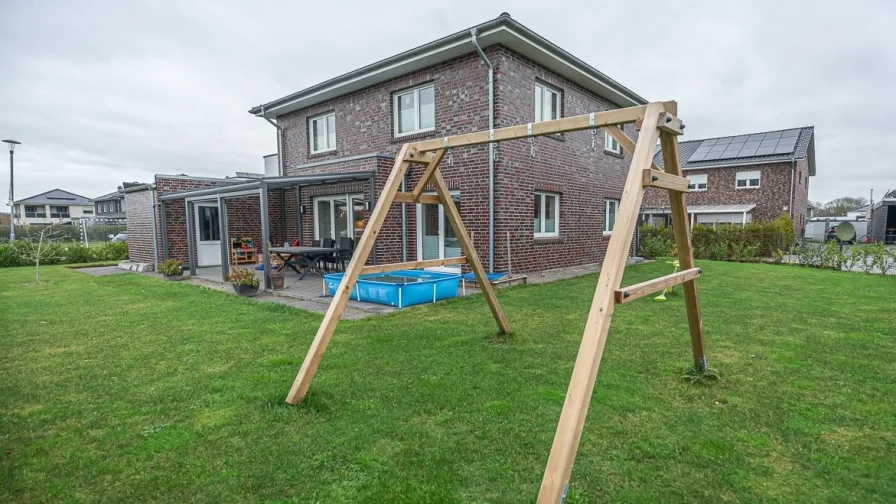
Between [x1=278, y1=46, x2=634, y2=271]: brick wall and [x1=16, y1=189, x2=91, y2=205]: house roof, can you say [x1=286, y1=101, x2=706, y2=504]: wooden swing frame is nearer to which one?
[x1=278, y1=46, x2=634, y2=271]: brick wall

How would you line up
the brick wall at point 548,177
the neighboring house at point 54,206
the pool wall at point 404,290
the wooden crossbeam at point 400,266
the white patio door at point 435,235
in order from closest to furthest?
the wooden crossbeam at point 400,266, the pool wall at point 404,290, the brick wall at point 548,177, the white patio door at point 435,235, the neighboring house at point 54,206

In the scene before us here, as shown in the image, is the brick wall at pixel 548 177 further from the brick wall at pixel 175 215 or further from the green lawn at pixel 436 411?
the brick wall at pixel 175 215

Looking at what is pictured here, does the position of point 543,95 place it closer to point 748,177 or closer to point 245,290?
point 245,290

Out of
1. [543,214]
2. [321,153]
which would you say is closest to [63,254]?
[321,153]

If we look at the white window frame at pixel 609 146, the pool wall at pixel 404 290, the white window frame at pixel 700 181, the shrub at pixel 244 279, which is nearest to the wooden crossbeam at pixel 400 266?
the pool wall at pixel 404 290

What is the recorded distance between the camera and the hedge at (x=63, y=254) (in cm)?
1500

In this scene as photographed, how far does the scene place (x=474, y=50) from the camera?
8945 millimetres

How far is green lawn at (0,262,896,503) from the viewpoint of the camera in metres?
2.28

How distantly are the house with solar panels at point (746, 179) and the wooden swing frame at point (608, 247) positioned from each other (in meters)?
21.9

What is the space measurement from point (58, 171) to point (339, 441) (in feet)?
261

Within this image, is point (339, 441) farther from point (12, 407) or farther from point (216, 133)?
point (216, 133)

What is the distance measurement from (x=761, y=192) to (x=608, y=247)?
27351 mm

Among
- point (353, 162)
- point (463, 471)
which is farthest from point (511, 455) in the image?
point (353, 162)

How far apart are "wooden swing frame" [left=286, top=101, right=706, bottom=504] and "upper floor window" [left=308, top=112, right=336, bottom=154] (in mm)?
9393
